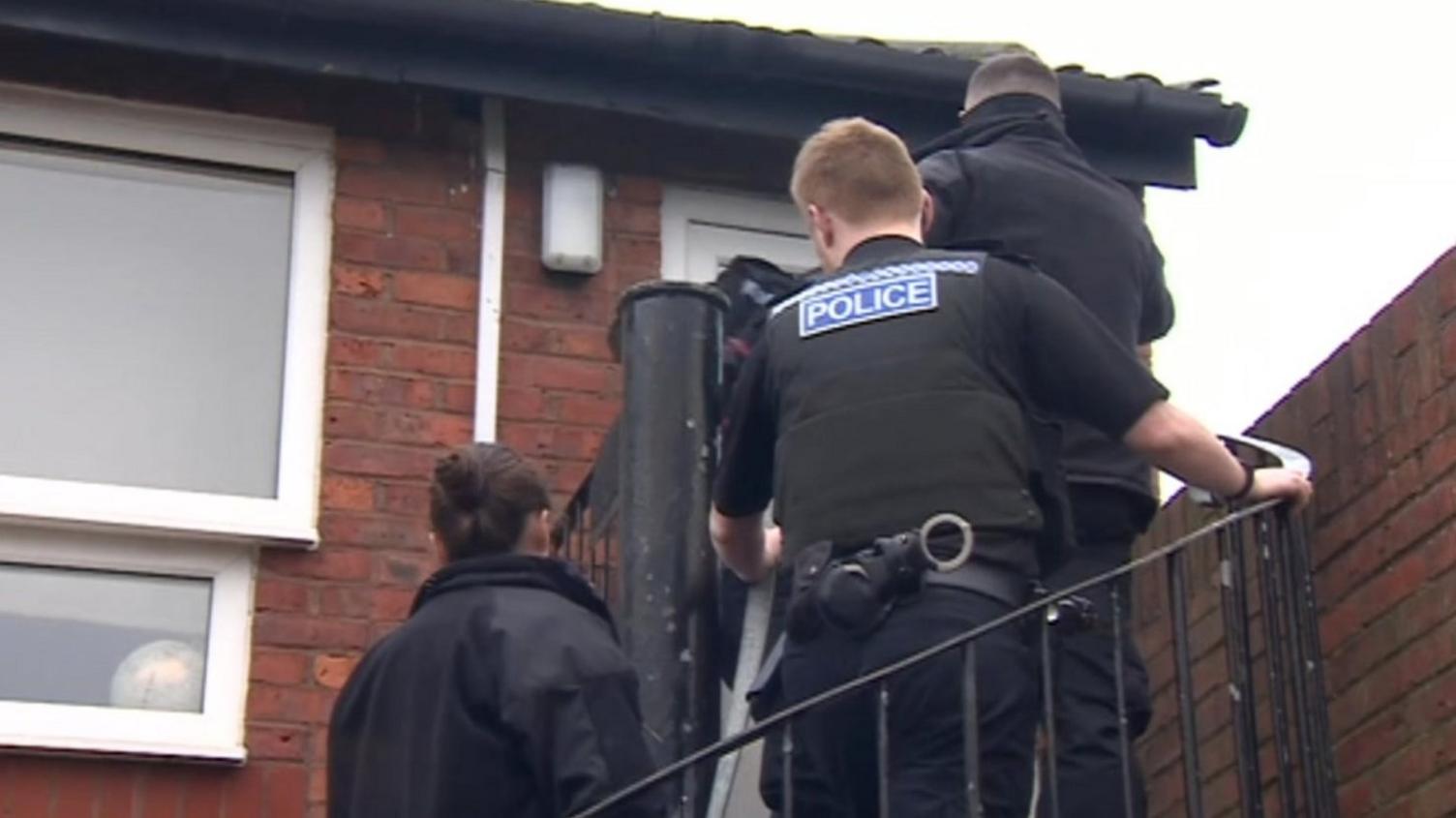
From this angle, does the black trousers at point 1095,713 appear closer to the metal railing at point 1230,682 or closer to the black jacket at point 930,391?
the metal railing at point 1230,682

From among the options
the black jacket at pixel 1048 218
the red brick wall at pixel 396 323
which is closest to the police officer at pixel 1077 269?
the black jacket at pixel 1048 218

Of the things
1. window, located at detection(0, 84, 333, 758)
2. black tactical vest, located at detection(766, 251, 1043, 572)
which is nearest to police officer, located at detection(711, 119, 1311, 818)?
black tactical vest, located at detection(766, 251, 1043, 572)

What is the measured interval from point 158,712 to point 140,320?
1.11 m

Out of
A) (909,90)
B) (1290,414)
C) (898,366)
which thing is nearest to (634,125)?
(909,90)

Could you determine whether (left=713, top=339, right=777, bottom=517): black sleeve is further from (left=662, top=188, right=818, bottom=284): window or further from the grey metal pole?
(left=662, top=188, right=818, bottom=284): window

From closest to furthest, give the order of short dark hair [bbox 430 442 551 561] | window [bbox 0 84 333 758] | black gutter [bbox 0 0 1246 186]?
short dark hair [bbox 430 442 551 561]
window [bbox 0 84 333 758]
black gutter [bbox 0 0 1246 186]

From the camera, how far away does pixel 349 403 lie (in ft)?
24.2

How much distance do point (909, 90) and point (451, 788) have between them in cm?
370

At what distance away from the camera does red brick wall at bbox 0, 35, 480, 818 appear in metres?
6.77

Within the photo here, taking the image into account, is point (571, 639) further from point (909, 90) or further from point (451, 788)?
point (909, 90)

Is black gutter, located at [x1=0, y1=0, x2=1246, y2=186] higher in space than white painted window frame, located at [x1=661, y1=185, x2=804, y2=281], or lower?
higher

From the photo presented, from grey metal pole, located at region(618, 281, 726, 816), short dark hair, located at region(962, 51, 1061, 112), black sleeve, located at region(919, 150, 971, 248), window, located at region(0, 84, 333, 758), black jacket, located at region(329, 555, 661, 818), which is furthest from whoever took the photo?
window, located at region(0, 84, 333, 758)

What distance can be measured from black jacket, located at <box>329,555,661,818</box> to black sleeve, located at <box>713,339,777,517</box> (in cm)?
44

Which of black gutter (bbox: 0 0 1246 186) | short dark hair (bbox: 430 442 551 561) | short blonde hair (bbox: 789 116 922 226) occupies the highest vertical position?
black gutter (bbox: 0 0 1246 186)
